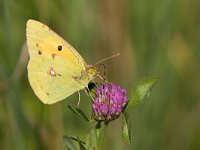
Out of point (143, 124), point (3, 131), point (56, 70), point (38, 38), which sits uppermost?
point (38, 38)

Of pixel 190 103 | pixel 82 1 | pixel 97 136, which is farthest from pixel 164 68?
pixel 97 136

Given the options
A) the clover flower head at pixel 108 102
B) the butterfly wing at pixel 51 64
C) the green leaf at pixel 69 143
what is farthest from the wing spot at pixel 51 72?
the green leaf at pixel 69 143

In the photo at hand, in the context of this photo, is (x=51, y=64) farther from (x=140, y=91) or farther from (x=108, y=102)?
(x=140, y=91)

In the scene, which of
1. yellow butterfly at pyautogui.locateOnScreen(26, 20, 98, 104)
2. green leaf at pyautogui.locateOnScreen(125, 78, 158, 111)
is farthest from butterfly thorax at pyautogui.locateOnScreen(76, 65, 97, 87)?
green leaf at pyautogui.locateOnScreen(125, 78, 158, 111)

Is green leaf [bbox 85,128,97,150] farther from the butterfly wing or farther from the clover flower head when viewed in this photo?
→ the butterfly wing

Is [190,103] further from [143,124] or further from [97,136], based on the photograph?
[97,136]
